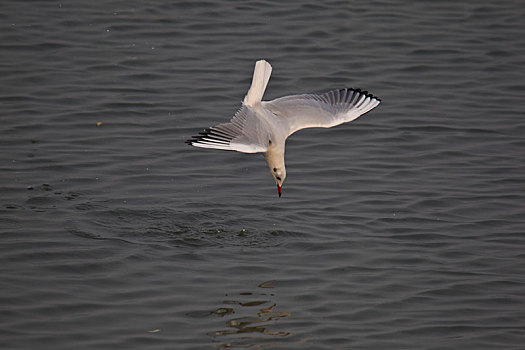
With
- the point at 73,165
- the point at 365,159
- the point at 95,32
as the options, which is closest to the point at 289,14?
the point at 95,32

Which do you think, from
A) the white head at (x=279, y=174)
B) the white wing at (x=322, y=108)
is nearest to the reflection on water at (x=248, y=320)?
the white head at (x=279, y=174)

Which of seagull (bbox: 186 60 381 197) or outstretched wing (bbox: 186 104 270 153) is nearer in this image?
outstretched wing (bbox: 186 104 270 153)

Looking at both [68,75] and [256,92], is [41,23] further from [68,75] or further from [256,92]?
[256,92]

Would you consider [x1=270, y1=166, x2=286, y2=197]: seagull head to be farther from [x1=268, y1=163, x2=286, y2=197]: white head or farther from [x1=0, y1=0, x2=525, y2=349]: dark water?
[x1=0, y1=0, x2=525, y2=349]: dark water

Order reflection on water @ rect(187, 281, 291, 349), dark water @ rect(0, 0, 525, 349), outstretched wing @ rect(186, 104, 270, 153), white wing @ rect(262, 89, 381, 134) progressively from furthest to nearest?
white wing @ rect(262, 89, 381, 134), outstretched wing @ rect(186, 104, 270, 153), dark water @ rect(0, 0, 525, 349), reflection on water @ rect(187, 281, 291, 349)

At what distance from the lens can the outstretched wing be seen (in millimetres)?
6418

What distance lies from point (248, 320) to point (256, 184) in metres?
2.59

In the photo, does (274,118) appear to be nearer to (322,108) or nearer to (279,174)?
(279,174)

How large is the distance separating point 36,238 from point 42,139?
219cm

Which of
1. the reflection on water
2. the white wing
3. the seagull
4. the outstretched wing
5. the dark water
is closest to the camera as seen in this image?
the reflection on water

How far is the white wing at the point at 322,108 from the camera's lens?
25.4ft

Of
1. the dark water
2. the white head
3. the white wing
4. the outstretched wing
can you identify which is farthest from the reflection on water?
the white wing

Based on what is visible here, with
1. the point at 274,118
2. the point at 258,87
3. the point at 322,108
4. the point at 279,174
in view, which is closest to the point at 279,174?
the point at 279,174

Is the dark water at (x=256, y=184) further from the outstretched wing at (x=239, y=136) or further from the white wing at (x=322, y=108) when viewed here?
the outstretched wing at (x=239, y=136)
